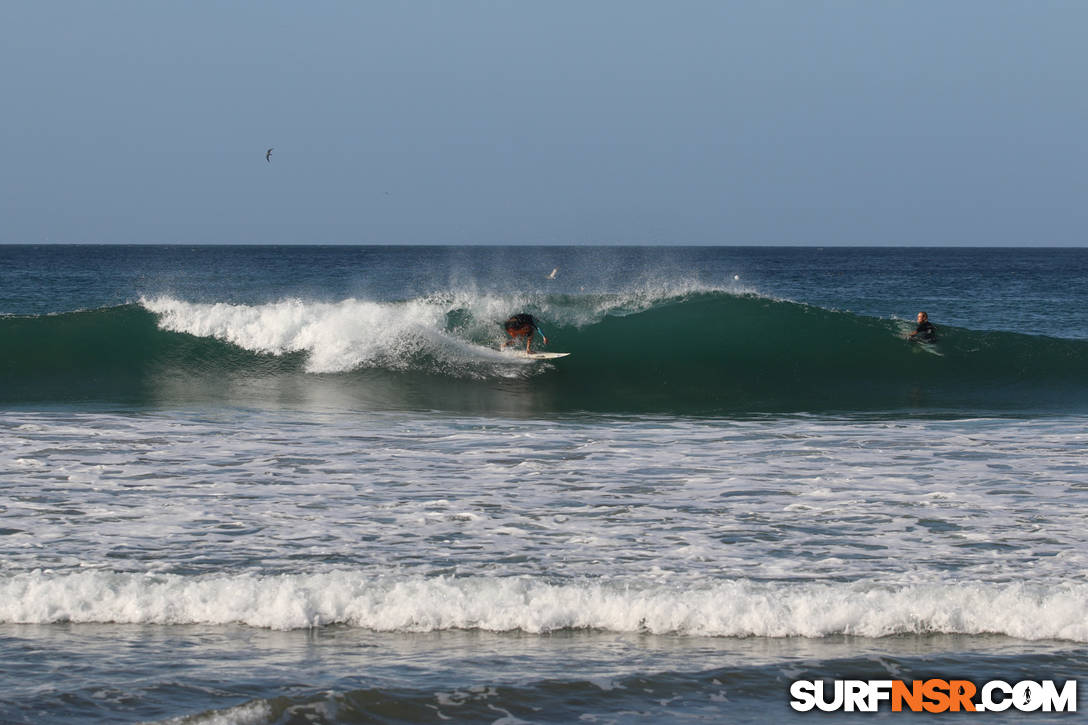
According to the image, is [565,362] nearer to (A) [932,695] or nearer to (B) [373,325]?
(B) [373,325]

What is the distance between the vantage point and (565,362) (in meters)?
18.9

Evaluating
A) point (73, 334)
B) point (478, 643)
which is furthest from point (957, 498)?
point (73, 334)

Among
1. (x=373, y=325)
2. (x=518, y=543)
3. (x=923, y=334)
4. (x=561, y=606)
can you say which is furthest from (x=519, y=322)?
(x=561, y=606)

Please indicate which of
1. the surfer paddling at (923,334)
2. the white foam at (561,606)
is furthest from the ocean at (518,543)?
the surfer paddling at (923,334)

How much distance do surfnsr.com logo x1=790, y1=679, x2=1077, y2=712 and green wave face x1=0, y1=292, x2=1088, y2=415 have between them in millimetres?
9490

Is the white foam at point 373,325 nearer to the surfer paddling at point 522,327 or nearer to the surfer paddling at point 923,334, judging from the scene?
the surfer paddling at point 522,327

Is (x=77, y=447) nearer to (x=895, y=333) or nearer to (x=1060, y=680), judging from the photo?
(x=1060, y=680)

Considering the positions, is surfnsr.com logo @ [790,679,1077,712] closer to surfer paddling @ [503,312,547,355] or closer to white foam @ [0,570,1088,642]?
white foam @ [0,570,1088,642]

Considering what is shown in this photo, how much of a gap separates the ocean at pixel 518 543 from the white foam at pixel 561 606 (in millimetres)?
17

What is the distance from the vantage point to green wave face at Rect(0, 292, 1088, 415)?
16.0 meters

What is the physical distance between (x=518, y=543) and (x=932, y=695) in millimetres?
3164

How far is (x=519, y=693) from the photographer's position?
201 inches

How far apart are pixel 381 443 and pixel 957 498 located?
19.2ft

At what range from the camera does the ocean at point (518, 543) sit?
5.30m
